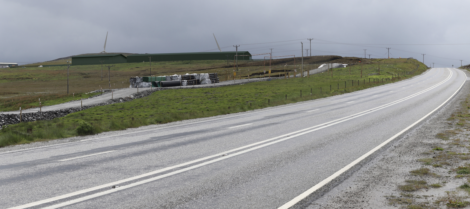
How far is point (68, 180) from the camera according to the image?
25.5 ft

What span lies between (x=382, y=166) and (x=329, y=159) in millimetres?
1381

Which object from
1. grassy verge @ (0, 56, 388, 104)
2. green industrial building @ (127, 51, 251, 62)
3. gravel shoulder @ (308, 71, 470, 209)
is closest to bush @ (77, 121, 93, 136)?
gravel shoulder @ (308, 71, 470, 209)

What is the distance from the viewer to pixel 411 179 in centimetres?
816

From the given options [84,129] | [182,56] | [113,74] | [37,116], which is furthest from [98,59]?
[84,129]

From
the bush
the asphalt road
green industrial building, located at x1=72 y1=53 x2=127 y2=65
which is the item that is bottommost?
the asphalt road

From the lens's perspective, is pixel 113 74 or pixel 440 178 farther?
A: pixel 113 74

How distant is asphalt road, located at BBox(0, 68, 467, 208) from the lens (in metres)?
6.62

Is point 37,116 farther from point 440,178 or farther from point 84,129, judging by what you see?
point 440,178

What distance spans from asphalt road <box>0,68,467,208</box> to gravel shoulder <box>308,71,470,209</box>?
2.32 feet

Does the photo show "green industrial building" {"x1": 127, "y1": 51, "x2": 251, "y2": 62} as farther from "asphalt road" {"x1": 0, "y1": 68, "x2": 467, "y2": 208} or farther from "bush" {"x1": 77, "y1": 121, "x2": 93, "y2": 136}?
"asphalt road" {"x1": 0, "y1": 68, "x2": 467, "y2": 208}

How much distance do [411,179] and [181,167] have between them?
532 cm

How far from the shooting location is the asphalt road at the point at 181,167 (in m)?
6.62

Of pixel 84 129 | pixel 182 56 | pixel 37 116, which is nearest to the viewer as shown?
pixel 84 129

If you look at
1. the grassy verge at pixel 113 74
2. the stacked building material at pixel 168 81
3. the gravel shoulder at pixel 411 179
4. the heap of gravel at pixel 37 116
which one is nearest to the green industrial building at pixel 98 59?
the grassy verge at pixel 113 74
